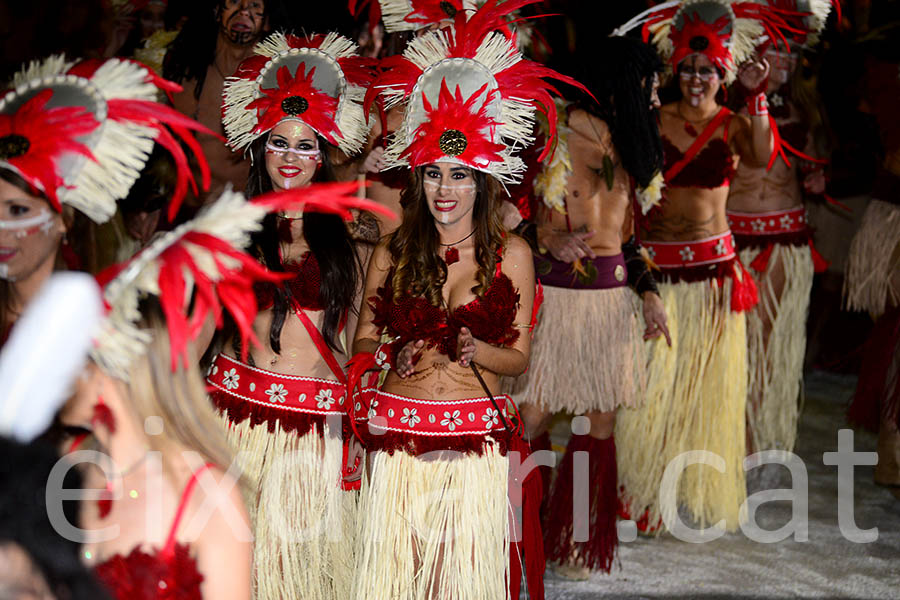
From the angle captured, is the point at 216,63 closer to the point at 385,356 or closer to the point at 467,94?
the point at 467,94

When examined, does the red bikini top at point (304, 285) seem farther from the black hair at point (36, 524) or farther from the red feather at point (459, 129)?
the black hair at point (36, 524)

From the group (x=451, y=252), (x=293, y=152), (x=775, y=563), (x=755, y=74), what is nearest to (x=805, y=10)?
(x=755, y=74)

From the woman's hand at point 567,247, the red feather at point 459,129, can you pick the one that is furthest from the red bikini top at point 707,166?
the red feather at point 459,129

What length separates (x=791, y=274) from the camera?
17.1ft

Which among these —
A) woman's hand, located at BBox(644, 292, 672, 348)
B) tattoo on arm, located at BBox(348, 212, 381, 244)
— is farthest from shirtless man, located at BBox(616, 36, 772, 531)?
tattoo on arm, located at BBox(348, 212, 381, 244)

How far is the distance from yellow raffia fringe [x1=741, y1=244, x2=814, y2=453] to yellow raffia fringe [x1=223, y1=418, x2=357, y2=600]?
255cm

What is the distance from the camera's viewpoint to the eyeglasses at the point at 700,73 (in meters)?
4.56

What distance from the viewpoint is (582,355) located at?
13.1 ft

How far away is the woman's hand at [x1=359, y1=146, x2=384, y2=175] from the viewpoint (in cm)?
364

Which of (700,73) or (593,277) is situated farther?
(700,73)

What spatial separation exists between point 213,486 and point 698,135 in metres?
3.46

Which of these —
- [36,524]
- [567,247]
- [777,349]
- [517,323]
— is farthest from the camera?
[777,349]

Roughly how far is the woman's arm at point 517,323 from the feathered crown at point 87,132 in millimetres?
1142

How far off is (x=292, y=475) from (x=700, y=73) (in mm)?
2588
